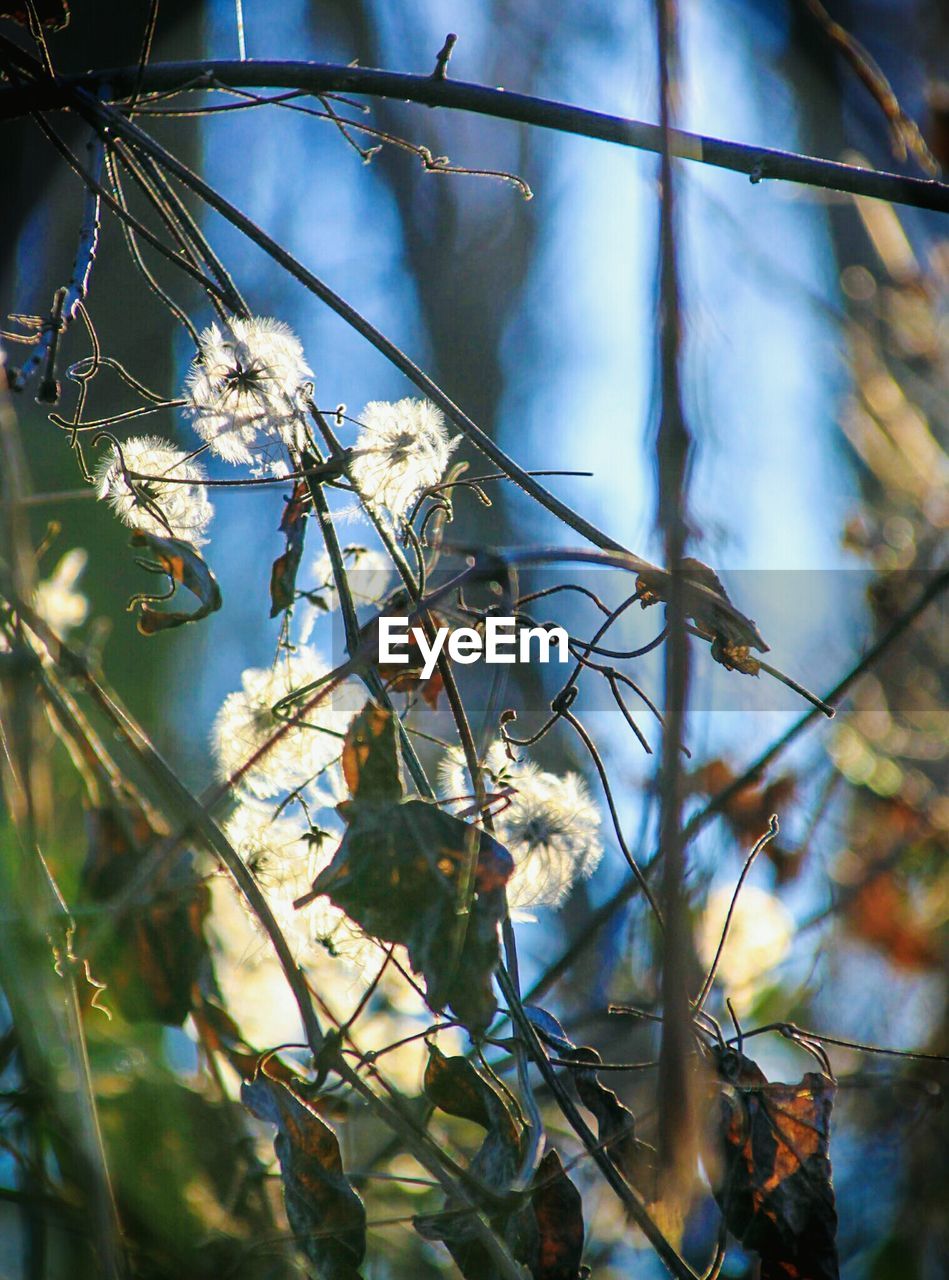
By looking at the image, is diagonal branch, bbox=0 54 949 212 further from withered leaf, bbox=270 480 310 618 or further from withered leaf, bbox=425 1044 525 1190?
withered leaf, bbox=425 1044 525 1190

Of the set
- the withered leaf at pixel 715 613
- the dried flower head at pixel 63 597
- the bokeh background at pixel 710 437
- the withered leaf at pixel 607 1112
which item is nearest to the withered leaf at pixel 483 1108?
the withered leaf at pixel 607 1112

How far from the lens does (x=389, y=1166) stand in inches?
40.1

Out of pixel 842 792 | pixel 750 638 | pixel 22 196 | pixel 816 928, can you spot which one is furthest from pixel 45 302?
pixel 842 792

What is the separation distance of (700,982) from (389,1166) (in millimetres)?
452

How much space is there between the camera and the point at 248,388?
63cm

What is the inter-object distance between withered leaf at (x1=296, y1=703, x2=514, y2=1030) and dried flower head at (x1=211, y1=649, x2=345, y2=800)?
139 mm

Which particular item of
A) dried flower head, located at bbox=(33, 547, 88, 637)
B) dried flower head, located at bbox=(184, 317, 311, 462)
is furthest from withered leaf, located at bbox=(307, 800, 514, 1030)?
dried flower head, located at bbox=(33, 547, 88, 637)

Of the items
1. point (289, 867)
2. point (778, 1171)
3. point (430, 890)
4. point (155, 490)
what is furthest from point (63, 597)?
point (778, 1171)

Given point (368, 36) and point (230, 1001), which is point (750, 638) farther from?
point (368, 36)

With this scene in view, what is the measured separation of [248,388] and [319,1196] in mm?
456

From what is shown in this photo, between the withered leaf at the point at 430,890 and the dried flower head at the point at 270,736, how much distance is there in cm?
14

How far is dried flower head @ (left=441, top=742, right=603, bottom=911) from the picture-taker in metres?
0.67

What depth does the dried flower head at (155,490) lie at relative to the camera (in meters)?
0.65

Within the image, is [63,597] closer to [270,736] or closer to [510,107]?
[270,736]
